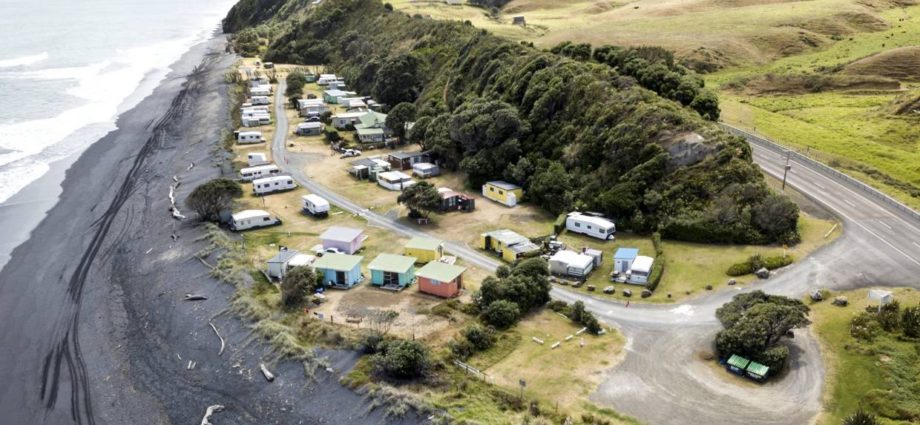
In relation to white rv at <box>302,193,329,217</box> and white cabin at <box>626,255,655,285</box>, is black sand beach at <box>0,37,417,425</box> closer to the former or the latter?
white rv at <box>302,193,329,217</box>

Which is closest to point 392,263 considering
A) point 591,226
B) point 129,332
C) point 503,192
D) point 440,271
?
point 440,271

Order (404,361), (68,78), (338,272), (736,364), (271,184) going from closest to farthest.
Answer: (404,361)
(736,364)
(338,272)
(271,184)
(68,78)

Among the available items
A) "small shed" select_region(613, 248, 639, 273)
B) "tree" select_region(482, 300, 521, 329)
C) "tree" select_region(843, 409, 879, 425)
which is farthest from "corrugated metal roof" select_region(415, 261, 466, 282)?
"tree" select_region(843, 409, 879, 425)

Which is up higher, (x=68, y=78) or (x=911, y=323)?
(x=68, y=78)

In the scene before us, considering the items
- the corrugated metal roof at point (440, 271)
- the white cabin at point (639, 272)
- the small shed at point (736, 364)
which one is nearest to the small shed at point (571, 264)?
the white cabin at point (639, 272)

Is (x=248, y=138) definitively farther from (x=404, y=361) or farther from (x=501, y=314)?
(x=404, y=361)
